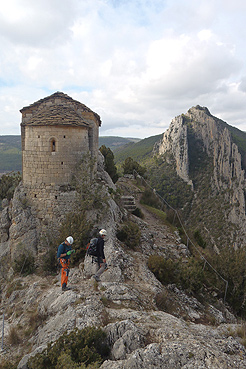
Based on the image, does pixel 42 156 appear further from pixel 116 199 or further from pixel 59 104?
pixel 116 199

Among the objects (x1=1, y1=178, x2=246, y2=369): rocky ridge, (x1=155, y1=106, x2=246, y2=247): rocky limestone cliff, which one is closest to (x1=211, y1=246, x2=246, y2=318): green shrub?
(x1=1, y1=178, x2=246, y2=369): rocky ridge

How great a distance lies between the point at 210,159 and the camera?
63.1 metres

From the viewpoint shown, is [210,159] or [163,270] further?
[210,159]

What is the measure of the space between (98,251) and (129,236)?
3.66m

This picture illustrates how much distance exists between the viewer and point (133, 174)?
2752 centimetres

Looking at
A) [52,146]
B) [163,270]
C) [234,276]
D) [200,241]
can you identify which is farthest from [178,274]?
[52,146]

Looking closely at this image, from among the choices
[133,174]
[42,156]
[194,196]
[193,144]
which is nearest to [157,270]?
[42,156]

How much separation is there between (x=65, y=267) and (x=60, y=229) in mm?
3583

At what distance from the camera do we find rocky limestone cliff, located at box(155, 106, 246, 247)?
46406 millimetres

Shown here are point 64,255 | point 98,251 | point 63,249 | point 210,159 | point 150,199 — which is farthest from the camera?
point 210,159

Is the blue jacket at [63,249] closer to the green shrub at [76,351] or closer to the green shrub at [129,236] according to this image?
the green shrub at [76,351]

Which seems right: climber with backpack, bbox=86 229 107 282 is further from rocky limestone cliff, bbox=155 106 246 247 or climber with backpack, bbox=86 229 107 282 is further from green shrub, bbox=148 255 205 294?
rocky limestone cliff, bbox=155 106 246 247

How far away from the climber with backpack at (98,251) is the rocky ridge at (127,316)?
1.19 ft

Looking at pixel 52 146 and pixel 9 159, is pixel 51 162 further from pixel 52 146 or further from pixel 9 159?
pixel 9 159
